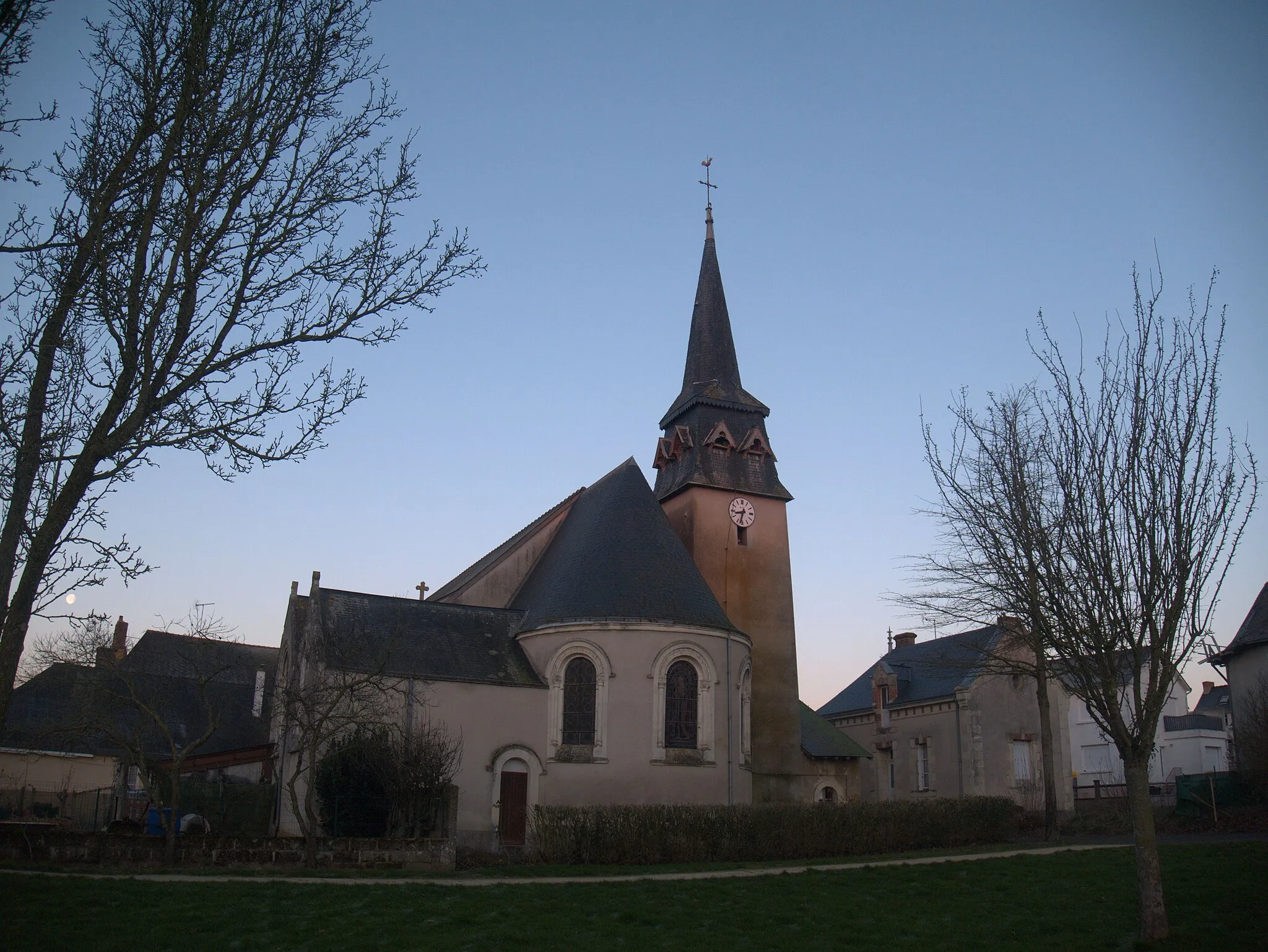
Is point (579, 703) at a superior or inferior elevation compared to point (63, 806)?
superior

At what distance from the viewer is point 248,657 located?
43281 mm

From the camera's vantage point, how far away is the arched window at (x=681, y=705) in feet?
82.4

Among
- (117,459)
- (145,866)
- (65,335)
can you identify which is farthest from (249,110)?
(145,866)

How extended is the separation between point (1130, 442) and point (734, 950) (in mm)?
6883

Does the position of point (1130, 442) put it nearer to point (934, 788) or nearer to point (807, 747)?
point (807, 747)

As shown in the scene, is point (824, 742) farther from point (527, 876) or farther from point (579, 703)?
point (527, 876)

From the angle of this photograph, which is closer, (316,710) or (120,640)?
(316,710)

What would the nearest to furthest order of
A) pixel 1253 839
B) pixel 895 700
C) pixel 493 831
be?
pixel 1253 839 → pixel 493 831 → pixel 895 700

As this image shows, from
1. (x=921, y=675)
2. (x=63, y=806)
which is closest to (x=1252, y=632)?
(x=921, y=675)

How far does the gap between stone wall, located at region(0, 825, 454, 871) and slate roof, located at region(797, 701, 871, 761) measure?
15.5 meters

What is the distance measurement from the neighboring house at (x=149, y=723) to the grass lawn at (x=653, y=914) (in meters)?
14.5

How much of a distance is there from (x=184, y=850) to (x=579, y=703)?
1085 centimetres

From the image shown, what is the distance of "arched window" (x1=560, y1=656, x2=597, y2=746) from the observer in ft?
81.7

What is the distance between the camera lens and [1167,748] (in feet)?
153
